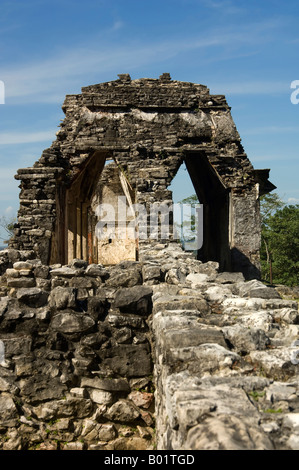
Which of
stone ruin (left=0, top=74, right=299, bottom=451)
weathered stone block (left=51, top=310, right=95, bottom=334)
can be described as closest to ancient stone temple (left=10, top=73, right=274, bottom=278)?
stone ruin (left=0, top=74, right=299, bottom=451)

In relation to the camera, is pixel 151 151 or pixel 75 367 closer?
pixel 75 367

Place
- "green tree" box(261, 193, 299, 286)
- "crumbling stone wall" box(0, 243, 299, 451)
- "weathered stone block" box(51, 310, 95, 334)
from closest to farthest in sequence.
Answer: "crumbling stone wall" box(0, 243, 299, 451) < "weathered stone block" box(51, 310, 95, 334) < "green tree" box(261, 193, 299, 286)

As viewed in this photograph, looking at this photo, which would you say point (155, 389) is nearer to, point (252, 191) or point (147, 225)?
point (147, 225)

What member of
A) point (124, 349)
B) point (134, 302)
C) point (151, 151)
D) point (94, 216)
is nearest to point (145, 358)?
point (124, 349)

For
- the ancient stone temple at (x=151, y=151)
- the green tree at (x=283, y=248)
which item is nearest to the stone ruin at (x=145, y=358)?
the ancient stone temple at (x=151, y=151)

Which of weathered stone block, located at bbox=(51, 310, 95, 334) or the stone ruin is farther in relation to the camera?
weathered stone block, located at bbox=(51, 310, 95, 334)

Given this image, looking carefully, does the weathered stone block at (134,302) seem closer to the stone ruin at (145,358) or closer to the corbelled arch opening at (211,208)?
the stone ruin at (145,358)

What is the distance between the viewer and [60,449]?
4.03m

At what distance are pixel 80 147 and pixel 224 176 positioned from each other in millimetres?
3374

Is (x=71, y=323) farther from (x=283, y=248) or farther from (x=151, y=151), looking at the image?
(x=283, y=248)

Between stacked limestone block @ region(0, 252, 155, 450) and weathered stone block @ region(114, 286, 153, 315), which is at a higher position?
weathered stone block @ region(114, 286, 153, 315)

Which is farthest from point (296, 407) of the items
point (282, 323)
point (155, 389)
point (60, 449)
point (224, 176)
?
point (224, 176)

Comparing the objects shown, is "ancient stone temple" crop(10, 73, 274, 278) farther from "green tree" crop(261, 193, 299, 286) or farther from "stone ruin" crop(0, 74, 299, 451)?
"green tree" crop(261, 193, 299, 286)

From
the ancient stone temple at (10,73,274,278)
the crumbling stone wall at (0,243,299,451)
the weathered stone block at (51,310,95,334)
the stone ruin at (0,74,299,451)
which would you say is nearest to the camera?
the stone ruin at (0,74,299,451)
